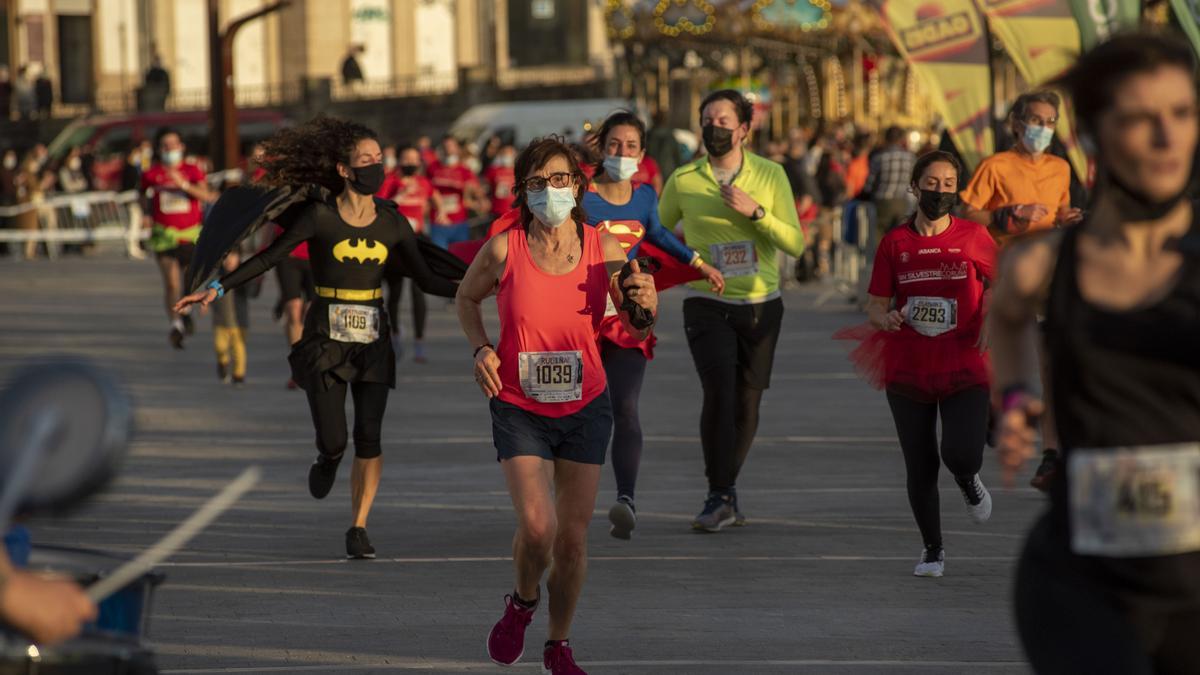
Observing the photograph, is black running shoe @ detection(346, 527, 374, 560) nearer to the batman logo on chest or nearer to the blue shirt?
the batman logo on chest

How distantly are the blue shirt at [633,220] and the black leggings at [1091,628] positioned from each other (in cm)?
595

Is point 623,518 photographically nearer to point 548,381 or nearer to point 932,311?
point 932,311

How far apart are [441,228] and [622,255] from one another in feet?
52.6

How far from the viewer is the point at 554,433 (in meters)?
7.43

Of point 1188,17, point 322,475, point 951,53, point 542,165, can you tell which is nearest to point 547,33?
point 951,53

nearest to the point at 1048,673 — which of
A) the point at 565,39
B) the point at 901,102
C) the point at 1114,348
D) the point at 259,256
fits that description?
the point at 1114,348

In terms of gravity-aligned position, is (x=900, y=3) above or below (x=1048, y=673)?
above

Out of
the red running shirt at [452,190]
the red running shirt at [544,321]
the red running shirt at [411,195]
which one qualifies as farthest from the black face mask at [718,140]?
the red running shirt at [452,190]

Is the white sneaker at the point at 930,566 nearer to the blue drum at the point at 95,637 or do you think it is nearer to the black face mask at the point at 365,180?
the black face mask at the point at 365,180

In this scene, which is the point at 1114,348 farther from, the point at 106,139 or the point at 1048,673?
→ the point at 106,139

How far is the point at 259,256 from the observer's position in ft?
32.1

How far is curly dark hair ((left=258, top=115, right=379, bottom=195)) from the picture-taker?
10.0 m

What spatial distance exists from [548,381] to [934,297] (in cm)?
243

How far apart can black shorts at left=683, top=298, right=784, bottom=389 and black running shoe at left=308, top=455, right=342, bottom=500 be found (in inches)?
67.5
